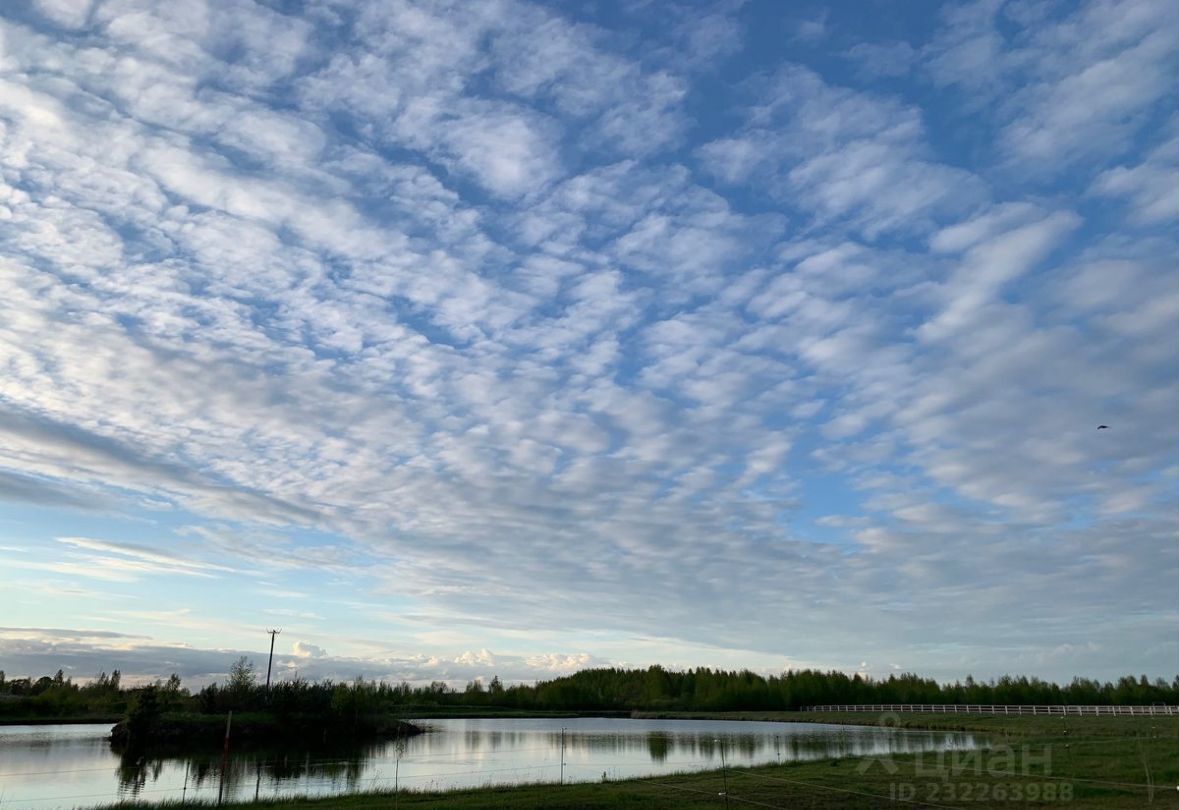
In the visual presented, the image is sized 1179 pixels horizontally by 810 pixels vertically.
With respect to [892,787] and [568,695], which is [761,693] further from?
[892,787]

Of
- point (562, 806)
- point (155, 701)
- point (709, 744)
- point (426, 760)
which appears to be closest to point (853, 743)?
point (709, 744)

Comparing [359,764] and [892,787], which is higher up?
[892,787]

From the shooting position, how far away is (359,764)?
156 feet

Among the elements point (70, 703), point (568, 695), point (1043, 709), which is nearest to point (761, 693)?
point (568, 695)

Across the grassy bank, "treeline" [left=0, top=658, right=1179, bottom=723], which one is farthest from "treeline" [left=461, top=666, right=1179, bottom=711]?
the grassy bank

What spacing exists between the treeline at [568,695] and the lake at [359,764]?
777 inches

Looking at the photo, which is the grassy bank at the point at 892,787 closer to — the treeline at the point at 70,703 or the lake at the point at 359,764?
the lake at the point at 359,764

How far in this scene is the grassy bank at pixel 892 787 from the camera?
2303cm

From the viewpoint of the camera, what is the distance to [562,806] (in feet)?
76.4

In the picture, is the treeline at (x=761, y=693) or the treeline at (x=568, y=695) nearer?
the treeline at (x=568, y=695)

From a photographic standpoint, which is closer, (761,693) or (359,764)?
(359,764)

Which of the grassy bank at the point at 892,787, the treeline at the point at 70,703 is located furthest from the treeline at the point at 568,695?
the grassy bank at the point at 892,787

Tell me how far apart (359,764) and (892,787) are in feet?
109

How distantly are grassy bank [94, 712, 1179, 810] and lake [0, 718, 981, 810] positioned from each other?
10.3 feet
